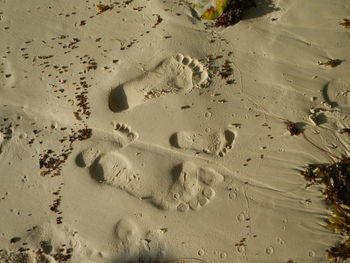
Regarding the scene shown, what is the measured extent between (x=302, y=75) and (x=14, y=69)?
13.7 feet

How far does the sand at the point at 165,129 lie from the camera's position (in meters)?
4.00

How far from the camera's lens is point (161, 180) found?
4098mm

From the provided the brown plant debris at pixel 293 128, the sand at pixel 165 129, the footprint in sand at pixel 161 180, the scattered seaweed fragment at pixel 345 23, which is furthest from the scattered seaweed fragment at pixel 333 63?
the footprint in sand at pixel 161 180

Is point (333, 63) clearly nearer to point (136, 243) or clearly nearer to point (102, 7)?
point (102, 7)

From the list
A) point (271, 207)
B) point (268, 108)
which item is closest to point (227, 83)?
point (268, 108)

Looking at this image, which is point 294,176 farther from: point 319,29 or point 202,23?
point 202,23

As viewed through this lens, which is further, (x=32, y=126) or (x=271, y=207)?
(x=32, y=126)

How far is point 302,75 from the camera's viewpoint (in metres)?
4.06

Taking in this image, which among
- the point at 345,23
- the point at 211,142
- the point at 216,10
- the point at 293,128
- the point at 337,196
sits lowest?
the point at 337,196

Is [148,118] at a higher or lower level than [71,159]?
higher

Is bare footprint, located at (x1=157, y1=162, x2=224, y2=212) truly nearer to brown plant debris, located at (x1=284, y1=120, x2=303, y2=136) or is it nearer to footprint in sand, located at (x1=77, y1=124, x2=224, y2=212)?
footprint in sand, located at (x1=77, y1=124, x2=224, y2=212)

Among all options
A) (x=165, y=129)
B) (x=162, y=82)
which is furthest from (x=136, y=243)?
(x=162, y=82)

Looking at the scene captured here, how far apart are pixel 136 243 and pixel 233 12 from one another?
3492 mm

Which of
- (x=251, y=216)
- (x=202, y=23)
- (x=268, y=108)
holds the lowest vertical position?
(x=251, y=216)
